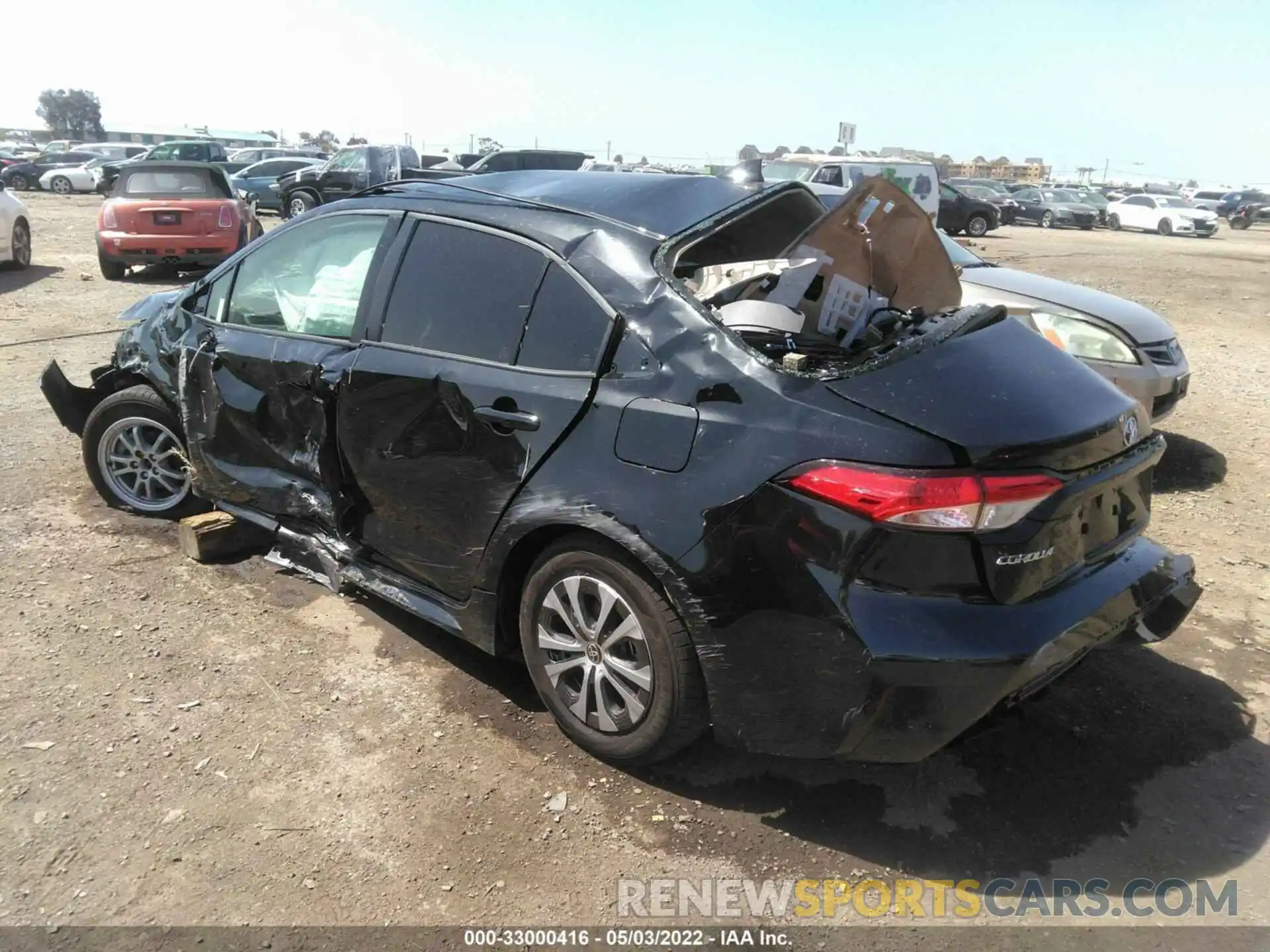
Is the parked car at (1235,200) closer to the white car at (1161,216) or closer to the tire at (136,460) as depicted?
the white car at (1161,216)

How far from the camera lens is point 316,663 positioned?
3645mm

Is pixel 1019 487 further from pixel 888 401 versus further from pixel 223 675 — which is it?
pixel 223 675

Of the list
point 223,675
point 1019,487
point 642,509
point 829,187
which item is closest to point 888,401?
point 1019,487

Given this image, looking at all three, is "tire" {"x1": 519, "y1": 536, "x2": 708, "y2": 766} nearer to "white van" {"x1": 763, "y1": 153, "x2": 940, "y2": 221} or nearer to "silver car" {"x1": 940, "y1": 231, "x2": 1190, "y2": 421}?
"silver car" {"x1": 940, "y1": 231, "x2": 1190, "y2": 421}

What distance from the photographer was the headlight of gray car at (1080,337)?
578cm

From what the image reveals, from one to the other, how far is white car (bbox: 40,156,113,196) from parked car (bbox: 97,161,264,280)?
24.5m

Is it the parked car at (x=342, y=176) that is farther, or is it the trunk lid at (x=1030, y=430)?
the parked car at (x=342, y=176)

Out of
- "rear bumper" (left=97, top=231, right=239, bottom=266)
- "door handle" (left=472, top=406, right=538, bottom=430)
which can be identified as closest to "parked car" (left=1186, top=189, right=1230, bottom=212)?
"rear bumper" (left=97, top=231, right=239, bottom=266)

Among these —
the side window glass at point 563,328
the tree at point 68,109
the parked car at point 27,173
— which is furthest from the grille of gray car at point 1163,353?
the tree at point 68,109

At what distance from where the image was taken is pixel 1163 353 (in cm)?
579

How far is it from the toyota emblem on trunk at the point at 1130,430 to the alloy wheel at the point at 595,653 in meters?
1.58

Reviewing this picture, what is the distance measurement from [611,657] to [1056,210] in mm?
36711

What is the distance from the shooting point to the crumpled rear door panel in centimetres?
367

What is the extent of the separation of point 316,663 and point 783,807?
74.9 inches
